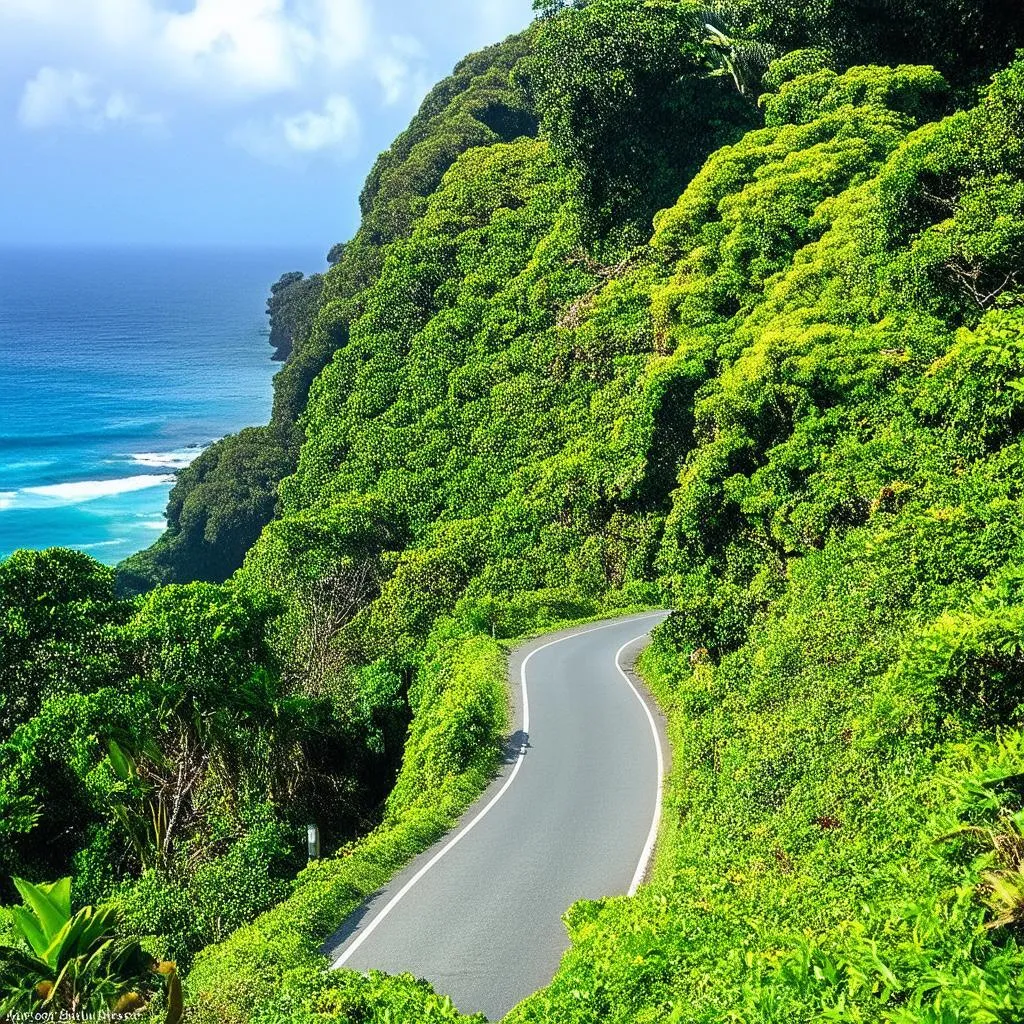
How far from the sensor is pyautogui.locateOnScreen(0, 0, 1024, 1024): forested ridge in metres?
9.30

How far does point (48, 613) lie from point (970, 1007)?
53.2 ft

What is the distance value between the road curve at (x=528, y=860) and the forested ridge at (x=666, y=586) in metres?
0.65

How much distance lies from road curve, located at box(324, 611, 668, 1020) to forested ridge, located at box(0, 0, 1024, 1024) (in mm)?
649

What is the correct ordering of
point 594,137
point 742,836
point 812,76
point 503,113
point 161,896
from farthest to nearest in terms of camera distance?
point 503,113
point 594,137
point 812,76
point 161,896
point 742,836

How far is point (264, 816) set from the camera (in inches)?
688

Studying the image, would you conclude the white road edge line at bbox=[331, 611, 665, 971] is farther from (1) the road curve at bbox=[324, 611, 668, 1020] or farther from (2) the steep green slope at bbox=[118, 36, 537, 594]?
(2) the steep green slope at bbox=[118, 36, 537, 594]

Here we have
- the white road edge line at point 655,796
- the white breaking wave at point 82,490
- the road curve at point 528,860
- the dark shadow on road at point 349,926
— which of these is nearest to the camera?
the road curve at point 528,860

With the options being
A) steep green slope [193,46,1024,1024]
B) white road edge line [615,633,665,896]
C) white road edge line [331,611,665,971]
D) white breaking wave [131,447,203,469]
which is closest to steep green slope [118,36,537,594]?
steep green slope [193,46,1024,1024]

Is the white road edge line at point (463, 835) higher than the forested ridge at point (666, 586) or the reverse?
the reverse

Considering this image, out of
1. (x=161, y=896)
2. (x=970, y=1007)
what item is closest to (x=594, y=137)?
(x=161, y=896)

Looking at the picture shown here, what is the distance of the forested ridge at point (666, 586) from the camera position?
9.30 meters

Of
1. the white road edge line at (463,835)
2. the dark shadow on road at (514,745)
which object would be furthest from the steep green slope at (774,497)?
the dark shadow on road at (514,745)

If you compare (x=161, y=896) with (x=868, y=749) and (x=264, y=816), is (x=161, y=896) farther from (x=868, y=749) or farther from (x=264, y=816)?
(x=868, y=749)

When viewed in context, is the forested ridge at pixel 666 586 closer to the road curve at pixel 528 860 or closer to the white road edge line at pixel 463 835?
the white road edge line at pixel 463 835
